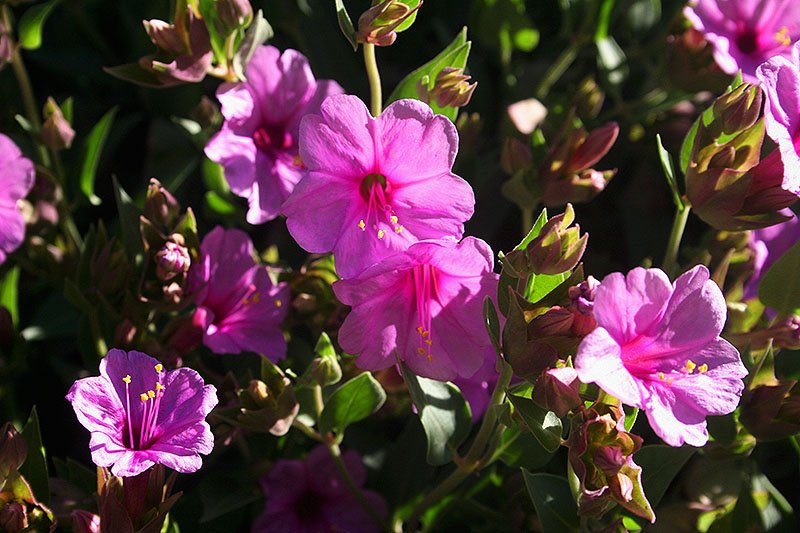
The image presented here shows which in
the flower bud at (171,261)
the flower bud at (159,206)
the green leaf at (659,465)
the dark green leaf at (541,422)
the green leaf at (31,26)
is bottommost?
the green leaf at (659,465)

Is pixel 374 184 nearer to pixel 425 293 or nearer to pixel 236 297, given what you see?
pixel 425 293

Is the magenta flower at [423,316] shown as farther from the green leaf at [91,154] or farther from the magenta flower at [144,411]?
the green leaf at [91,154]

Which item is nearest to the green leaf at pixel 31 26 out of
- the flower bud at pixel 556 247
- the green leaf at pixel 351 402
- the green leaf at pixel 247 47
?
the green leaf at pixel 247 47

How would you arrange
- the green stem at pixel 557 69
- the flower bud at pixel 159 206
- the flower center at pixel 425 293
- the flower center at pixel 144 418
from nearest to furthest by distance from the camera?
1. the flower center at pixel 144 418
2. the flower center at pixel 425 293
3. the flower bud at pixel 159 206
4. the green stem at pixel 557 69

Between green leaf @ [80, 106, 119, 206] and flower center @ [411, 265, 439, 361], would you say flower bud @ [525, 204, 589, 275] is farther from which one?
green leaf @ [80, 106, 119, 206]

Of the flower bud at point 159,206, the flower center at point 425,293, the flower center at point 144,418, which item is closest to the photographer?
the flower center at point 144,418

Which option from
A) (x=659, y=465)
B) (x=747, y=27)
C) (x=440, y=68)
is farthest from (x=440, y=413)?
(x=747, y=27)
